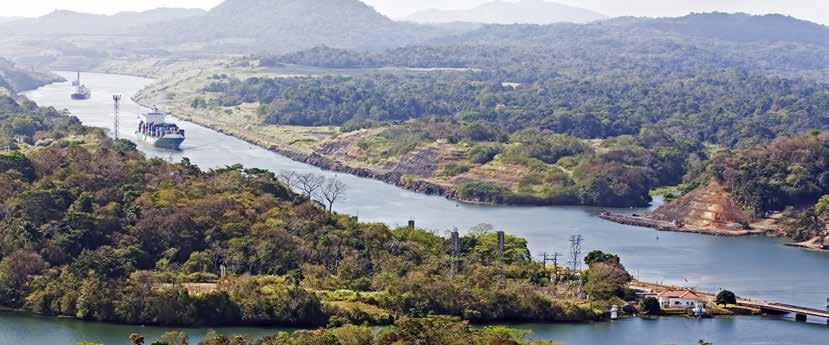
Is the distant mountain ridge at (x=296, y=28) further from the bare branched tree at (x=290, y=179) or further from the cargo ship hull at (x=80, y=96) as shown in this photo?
the bare branched tree at (x=290, y=179)

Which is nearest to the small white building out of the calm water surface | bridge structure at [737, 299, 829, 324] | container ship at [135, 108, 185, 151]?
the calm water surface

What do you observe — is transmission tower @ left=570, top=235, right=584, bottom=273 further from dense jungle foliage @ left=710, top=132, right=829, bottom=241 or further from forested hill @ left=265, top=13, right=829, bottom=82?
forested hill @ left=265, top=13, right=829, bottom=82

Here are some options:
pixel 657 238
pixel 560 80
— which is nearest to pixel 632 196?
pixel 657 238

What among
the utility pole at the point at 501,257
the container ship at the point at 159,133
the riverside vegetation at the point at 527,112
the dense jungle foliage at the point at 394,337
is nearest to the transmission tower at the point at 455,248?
the utility pole at the point at 501,257

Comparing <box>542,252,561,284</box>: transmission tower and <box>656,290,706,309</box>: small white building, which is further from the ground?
<box>542,252,561,284</box>: transmission tower

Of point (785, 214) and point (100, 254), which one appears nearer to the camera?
point (100, 254)

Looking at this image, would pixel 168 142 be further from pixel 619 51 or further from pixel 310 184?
pixel 619 51

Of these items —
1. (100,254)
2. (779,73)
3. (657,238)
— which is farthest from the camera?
(779,73)

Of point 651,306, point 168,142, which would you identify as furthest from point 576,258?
point 168,142

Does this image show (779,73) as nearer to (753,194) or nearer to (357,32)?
(357,32)
